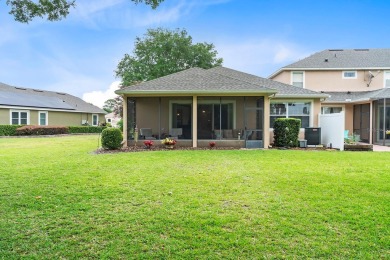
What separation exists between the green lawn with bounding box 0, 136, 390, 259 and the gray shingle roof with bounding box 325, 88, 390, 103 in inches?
439

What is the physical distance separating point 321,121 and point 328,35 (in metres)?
13.1

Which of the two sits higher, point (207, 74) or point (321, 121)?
point (207, 74)

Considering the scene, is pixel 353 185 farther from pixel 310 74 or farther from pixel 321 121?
pixel 310 74

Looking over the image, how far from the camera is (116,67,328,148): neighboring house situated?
1287 cm

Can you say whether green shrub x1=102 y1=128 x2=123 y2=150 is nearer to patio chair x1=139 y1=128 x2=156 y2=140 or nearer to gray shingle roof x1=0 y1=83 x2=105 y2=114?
patio chair x1=139 y1=128 x2=156 y2=140

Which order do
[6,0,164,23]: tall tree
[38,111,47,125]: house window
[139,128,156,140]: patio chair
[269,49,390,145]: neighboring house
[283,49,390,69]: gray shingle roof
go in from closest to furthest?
[6,0,164,23]: tall tree → [139,128,156,140]: patio chair → [269,49,390,145]: neighboring house → [283,49,390,69]: gray shingle roof → [38,111,47,125]: house window

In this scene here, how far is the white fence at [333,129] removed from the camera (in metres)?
12.4

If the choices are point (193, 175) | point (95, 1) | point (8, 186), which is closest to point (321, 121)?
point (193, 175)

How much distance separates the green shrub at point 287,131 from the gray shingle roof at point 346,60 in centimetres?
863

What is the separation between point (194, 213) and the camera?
163 inches

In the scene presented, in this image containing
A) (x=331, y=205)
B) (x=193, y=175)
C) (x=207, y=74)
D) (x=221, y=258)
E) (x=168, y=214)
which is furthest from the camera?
(x=207, y=74)

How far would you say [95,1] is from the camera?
7.32 metres

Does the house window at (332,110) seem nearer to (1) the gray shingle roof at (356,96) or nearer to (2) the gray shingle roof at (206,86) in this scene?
(1) the gray shingle roof at (356,96)

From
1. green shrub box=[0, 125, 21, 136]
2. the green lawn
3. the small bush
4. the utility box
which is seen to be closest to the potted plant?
the green lawn
